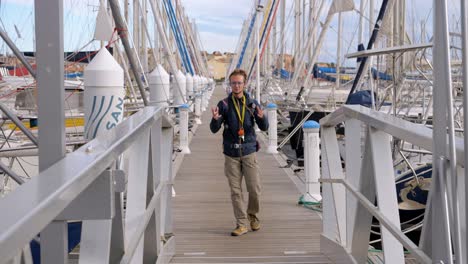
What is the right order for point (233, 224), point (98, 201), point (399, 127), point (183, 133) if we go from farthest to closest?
point (183, 133) → point (233, 224) → point (399, 127) → point (98, 201)

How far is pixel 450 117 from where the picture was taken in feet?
7.36

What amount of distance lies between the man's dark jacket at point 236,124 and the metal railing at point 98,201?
173 cm

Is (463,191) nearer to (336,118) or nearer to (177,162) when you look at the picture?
(336,118)

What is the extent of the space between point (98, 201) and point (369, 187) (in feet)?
7.02

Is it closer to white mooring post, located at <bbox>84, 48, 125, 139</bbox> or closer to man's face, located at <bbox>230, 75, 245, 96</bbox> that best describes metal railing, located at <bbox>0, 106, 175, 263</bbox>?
white mooring post, located at <bbox>84, 48, 125, 139</bbox>

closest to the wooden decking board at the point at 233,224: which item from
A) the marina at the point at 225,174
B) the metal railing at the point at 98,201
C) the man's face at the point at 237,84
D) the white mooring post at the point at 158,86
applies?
the marina at the point at 225,174

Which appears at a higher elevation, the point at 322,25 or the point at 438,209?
the point at 322,25

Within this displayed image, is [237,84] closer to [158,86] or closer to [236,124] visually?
[236,124]

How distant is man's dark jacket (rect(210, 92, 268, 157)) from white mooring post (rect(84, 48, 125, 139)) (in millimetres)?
1172

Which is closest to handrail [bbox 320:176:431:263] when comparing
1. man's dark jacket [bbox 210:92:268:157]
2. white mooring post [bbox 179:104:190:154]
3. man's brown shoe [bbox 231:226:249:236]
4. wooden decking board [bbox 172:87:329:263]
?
wooden decking board [bbox 172:87:329:263]

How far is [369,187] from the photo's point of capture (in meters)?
3.94

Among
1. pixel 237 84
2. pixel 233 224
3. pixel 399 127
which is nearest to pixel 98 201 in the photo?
pixel 399 127

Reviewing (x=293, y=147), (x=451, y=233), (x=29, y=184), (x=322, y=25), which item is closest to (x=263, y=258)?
(x=451, y=233)

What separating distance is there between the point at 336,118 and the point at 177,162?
7.62 m
